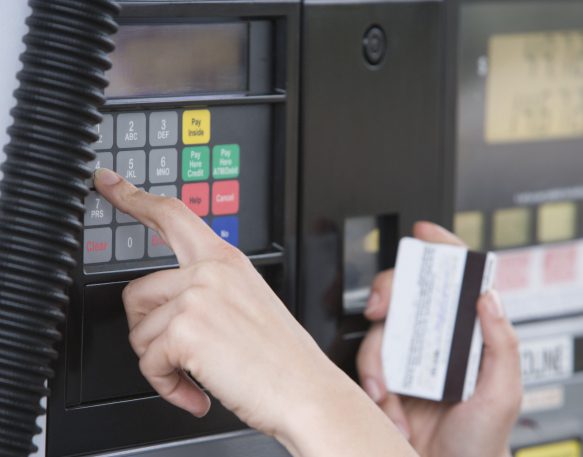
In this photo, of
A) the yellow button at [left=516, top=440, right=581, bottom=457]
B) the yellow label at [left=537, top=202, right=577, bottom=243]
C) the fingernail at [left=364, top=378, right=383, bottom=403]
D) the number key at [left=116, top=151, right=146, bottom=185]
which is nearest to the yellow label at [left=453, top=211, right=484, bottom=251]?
the yellow label at [left=537, top=202, right=577, bottom=243]

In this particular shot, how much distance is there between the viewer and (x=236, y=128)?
1.06 metres

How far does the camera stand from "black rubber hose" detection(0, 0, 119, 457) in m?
0.89

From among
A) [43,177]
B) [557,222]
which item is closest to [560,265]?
[557,222]

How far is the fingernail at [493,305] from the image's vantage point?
3.87 ft

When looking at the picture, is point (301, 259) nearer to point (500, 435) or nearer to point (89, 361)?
point (89, 361)

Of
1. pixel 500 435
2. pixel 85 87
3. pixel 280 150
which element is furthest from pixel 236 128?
pixel 500 435

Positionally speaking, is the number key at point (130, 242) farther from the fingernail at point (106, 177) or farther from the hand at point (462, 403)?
the hand at point (462, 403)

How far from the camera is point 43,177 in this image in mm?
898

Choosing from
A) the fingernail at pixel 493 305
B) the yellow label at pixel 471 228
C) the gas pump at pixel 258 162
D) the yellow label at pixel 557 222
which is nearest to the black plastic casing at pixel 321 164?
the gas pump at pixel 258 162

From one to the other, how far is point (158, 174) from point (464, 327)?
37cm

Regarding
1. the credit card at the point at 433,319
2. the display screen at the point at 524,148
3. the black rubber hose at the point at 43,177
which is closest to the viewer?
the black rubber hose at the point at 43,177

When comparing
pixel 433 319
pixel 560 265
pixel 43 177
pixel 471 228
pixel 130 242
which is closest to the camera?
pixel 43 177

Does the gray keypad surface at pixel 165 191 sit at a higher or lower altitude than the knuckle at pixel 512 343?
higher

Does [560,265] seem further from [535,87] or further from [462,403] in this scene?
[462,403]
